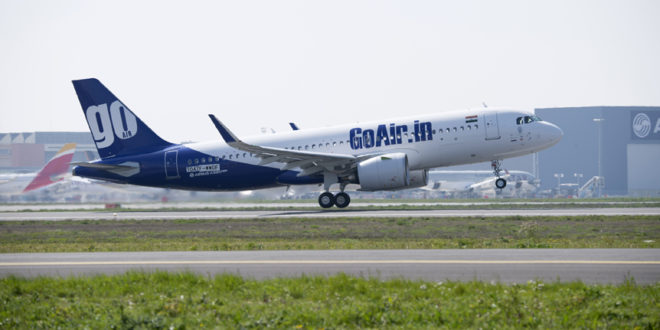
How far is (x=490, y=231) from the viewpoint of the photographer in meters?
25.1

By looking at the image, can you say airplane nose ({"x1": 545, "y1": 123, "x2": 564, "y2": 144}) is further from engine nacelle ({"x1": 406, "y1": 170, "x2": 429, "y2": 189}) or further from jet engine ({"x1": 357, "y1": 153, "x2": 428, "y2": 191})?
jet engine ({"x1": 357, "y1": 153, "x2": 428, "y2": 191})

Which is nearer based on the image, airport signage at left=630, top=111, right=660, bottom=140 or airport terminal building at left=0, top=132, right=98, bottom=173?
airport signage at left=630, top=111, right=660, bottom=140

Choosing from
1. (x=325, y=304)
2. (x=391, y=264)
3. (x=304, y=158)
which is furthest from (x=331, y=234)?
(x=325, y=304)

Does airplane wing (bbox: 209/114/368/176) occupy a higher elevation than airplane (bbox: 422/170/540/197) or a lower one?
higher

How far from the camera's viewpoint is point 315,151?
129ft

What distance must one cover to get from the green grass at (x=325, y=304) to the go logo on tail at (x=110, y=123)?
28.7m

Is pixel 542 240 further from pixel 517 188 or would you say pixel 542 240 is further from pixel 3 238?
pixel 517 188

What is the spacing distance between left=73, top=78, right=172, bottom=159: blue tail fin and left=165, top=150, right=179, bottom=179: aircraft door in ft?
3.95

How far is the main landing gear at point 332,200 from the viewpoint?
129ft

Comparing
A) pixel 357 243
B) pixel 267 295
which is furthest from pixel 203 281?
pixel 357 243

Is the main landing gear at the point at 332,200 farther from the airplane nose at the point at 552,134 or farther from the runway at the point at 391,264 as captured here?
the runway at the point at 391,264

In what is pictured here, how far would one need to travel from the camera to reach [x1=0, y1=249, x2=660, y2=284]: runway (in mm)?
13578

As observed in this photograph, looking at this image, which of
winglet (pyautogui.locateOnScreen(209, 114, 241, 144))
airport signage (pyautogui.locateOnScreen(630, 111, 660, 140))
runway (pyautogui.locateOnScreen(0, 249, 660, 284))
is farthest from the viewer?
airport signage (pyautogui.locateOnScreen(630, 111, 660, 140))

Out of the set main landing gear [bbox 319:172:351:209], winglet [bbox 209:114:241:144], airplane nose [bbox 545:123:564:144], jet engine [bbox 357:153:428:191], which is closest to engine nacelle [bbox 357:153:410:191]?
jet engine [bbox 357:153:428:191]
